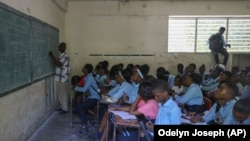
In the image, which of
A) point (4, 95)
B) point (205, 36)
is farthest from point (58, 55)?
point (205, 36)

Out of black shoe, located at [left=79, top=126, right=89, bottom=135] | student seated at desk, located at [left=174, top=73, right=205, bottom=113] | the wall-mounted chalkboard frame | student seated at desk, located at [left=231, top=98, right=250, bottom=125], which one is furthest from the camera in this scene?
black shoe, located at [left=79, top=126, right=89, bottom=135]

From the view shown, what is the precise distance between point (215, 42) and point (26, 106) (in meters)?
5.17

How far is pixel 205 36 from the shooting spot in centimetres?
750

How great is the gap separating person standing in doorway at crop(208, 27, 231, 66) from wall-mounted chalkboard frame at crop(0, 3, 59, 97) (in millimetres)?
4311

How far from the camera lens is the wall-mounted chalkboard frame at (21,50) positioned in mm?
3016

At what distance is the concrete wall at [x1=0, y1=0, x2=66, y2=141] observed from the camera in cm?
316

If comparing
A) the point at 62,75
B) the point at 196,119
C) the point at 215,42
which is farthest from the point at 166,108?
the point at 215,42

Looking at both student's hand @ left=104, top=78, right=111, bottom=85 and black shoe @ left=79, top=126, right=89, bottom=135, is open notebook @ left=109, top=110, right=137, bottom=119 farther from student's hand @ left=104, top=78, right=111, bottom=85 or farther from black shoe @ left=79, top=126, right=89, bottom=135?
student's hand @ left=104, top=78, right=111, bottom=85

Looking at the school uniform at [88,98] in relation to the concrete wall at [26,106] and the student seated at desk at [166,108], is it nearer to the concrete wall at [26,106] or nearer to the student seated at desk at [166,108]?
the concrete wall at [26,106]

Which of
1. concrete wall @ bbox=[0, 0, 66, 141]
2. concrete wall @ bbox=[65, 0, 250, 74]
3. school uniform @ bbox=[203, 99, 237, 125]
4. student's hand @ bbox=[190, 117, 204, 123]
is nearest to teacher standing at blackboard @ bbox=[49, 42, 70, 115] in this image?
concrete wall @ bbox=[0, 0, 66, 141]

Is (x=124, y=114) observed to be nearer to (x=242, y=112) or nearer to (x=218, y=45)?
(x=242, y=112)

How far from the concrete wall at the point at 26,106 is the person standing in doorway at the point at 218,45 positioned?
13.8 ft

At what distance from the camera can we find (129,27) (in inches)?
292

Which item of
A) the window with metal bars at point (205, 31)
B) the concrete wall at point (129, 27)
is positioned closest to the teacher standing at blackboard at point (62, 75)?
the concrete wall at point (129, 27)
